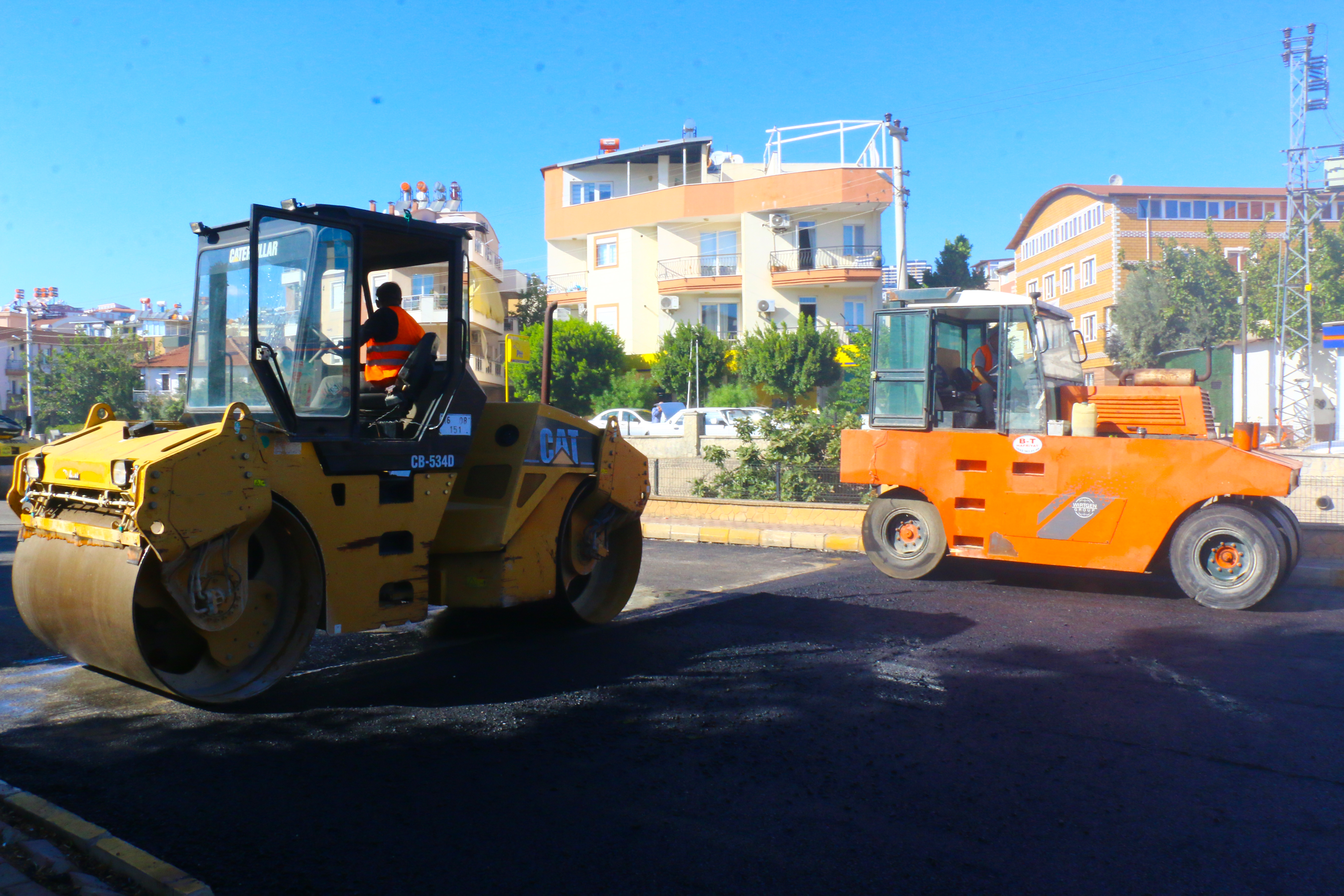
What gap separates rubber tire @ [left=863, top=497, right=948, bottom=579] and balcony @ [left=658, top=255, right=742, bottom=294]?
1355 inches

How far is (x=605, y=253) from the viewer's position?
46.2 meters

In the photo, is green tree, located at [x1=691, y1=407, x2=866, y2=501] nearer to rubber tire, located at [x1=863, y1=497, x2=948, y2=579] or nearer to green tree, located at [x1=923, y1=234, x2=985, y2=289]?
rubber tire, located at [x1=863, y1=497, x2=948, y2=579]

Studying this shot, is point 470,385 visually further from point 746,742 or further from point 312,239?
point 746,742

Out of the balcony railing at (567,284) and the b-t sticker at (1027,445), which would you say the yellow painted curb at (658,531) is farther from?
the balcony railing at (567,284)

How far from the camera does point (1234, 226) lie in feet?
162

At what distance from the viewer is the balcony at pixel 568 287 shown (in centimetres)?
4688

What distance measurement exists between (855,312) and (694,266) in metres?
7.39

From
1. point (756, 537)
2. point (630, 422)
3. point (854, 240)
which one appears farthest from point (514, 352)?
point (854, 240)

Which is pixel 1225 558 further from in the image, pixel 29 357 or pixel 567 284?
pixel 29 357

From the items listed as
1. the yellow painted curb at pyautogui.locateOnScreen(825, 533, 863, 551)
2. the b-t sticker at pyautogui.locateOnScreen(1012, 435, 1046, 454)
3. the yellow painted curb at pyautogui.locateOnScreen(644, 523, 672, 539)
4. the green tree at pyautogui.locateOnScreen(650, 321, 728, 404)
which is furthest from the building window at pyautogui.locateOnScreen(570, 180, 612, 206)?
the b-t sticker at pyautogui.locateOnScreen(1012, 435, 1046, 454)

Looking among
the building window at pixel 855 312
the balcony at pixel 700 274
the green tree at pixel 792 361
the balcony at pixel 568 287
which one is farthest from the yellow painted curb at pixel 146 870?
the balcony at pixel 568 287

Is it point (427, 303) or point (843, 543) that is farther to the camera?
point (843, 543)

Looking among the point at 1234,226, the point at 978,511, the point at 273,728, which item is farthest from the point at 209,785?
the point at 1234,226

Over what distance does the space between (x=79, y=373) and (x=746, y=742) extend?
56.7m
